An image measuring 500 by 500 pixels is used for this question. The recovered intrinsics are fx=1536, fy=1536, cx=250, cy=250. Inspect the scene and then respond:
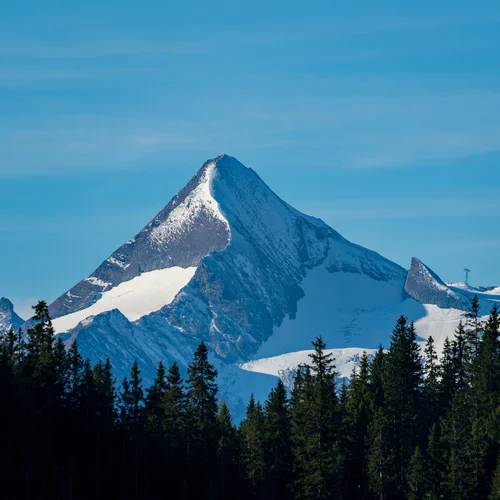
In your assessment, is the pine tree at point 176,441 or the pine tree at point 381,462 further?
the pine tree at point 381,462

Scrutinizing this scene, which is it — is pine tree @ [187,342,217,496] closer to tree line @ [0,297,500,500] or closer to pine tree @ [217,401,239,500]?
tree line @ [0,297,500,500]

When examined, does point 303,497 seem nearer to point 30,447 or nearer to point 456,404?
point 456,404

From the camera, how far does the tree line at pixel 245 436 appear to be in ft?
359

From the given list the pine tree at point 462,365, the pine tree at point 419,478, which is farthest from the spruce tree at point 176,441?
the pine tree at point 462,365

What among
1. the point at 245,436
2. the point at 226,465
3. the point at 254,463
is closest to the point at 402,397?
the point at 245,436

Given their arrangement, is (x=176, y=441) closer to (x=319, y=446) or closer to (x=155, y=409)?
(x=155, y=409)

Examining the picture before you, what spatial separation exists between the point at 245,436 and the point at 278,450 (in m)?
9.76

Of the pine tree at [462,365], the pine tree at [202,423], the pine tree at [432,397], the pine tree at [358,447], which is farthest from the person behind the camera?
the pine tree at [462,365]

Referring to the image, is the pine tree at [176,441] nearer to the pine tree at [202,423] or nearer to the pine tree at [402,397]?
the pine tree at [202,423]

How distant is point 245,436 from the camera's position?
135 m

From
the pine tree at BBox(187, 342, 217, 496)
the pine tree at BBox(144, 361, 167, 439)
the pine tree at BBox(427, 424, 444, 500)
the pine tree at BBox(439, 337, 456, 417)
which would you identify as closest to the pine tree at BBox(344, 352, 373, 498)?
the pine tree at BBox(427, 424, 444, 500)

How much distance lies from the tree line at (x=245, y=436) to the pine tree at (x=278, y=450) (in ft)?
0.32

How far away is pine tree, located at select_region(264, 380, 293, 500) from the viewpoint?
124 metres

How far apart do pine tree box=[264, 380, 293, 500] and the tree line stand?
3.8 inches
